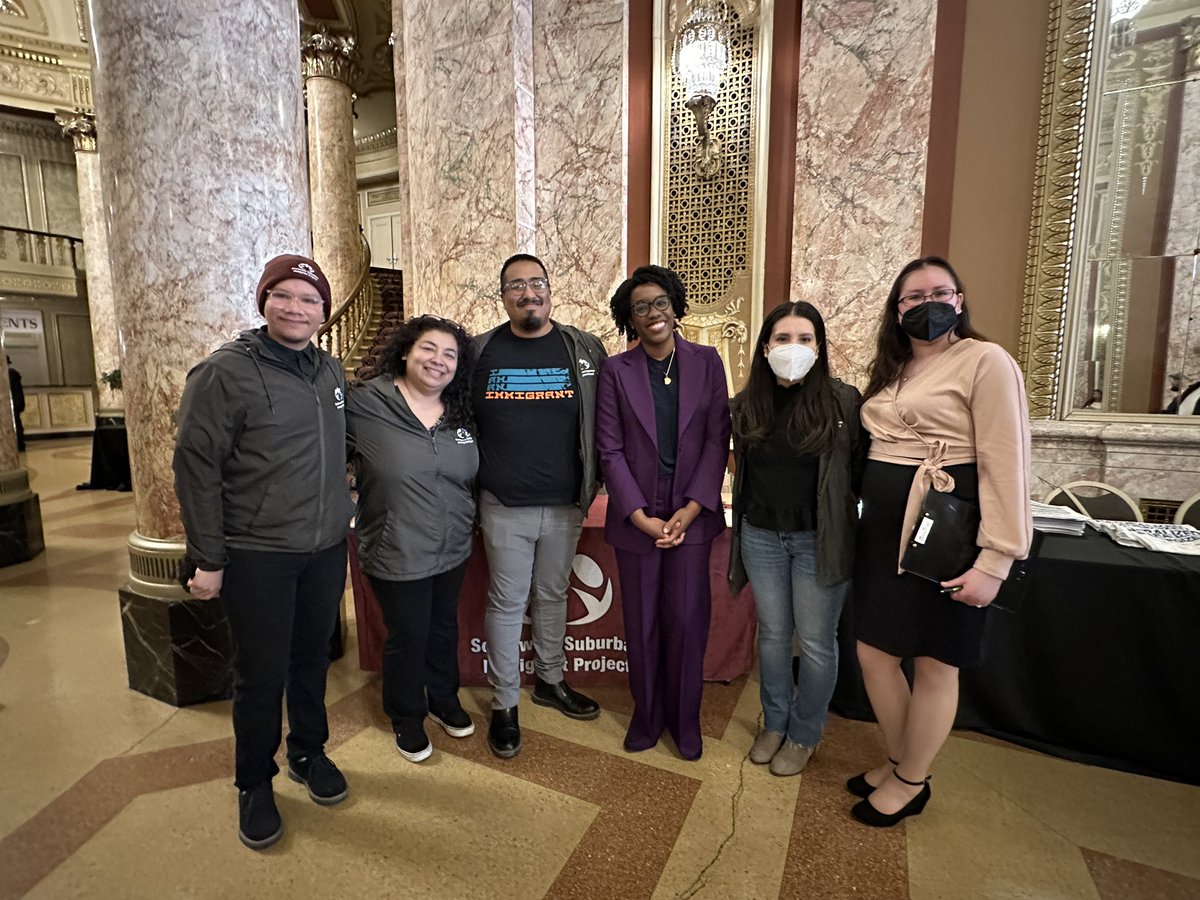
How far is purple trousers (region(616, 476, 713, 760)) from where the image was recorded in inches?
92.4

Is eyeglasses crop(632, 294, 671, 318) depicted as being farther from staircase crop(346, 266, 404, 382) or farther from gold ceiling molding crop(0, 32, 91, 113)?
gold ceiling molding crop(0, 32, 91, 113)

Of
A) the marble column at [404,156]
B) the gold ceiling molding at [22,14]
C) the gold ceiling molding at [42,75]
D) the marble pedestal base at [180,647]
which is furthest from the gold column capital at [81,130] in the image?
the marble pedestal base at [180,647]

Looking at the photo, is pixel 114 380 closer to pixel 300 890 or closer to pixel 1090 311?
pixel 300 890

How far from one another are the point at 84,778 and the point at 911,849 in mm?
3006

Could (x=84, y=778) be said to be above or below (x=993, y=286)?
below

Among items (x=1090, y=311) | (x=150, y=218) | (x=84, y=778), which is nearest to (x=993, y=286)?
(x=1090, y=311)

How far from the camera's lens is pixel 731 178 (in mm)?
5082

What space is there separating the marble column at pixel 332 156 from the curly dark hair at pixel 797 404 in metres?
9.07

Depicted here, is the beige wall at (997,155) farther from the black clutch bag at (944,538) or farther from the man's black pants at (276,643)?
the man's black pants at (276,643)

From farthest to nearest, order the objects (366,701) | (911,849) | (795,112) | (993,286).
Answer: (795,112)
(993,286)
(366,701)
(911,849)

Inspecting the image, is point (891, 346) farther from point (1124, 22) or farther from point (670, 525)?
point (1124, 22)

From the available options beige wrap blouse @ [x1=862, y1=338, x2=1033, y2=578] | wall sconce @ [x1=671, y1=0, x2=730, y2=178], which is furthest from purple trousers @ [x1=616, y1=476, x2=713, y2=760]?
wall sconce @ [x1=671, y1=0, x2=730, y2=178]

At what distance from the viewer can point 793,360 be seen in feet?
6.72

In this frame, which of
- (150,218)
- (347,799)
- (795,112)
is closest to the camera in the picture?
(347,799)
